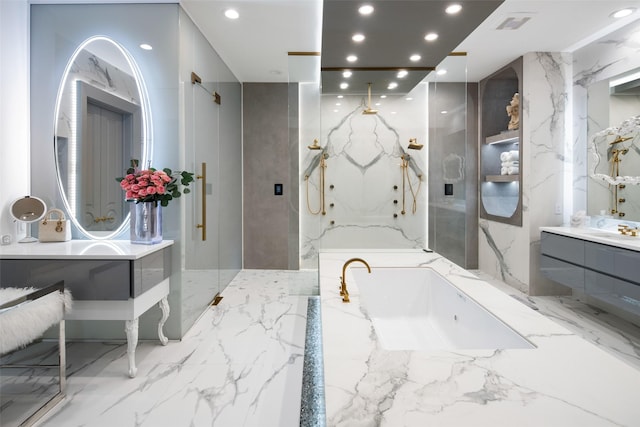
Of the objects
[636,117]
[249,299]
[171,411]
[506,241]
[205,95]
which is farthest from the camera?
[506,241]

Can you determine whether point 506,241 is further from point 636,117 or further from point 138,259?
point 138,259

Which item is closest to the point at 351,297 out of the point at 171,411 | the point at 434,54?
the point at 171,411

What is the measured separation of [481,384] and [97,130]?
288 cm

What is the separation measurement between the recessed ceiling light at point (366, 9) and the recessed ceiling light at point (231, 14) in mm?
1179

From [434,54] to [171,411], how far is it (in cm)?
319

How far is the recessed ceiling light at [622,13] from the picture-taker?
2759mm

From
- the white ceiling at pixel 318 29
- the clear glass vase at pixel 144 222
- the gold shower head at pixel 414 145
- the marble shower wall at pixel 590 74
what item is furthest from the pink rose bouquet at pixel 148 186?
the marble shower wall at pixel 590 74

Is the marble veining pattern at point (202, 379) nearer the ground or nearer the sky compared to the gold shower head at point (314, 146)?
nearer the ground

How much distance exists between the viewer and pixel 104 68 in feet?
8.27

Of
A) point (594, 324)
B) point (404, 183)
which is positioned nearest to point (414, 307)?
point (404, 183)

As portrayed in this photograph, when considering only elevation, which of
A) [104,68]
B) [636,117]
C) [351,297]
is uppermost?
[104,68]

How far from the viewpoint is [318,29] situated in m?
3.07

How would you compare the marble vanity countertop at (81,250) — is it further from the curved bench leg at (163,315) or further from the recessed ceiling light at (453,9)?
the recessed ceiling light at (453,9)

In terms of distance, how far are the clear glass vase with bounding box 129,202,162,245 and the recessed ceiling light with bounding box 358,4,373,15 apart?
186 cm
